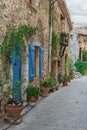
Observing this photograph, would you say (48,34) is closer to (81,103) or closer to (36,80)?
(36,80)

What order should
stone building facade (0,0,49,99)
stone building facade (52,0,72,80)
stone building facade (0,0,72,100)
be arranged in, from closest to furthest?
1. stone building facade (0,0,49,99)
2. stone building facade (0,0,72,100)
3. stone building facade (52,0,72,80)

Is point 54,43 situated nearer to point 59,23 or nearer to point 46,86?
point 59,23

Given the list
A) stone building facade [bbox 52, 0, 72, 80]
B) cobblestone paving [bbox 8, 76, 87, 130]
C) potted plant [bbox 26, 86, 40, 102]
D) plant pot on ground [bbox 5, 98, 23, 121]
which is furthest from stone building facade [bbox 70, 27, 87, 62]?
plant pot on ground [bbox 5, 98, 23, 121]

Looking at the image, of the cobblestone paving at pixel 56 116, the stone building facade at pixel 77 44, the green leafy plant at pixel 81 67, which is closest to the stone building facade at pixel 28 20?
the cobblestone paving at pixel 56 116

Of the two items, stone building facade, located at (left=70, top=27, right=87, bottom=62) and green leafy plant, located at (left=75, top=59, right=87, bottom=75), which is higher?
stone building facade, located at (left=70, top=27, right=87, bottom=62)

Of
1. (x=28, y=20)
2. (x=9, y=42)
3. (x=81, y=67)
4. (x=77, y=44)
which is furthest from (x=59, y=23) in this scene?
(x=77, y=44)

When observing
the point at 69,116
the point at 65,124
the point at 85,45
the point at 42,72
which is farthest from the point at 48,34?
the point at 85,45

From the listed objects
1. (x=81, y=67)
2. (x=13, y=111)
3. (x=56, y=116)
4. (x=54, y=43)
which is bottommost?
(x=81, y=67)

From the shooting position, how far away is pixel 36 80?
15.0m

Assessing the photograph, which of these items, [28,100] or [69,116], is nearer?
[69,116]

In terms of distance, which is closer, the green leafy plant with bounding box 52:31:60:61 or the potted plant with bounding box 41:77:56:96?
the potted plant with bounding box 41:77:56:96

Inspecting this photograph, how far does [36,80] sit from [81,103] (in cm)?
223

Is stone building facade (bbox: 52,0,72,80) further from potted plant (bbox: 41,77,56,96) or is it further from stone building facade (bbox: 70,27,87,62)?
stone building facade (bbox: 70,27,87,62)

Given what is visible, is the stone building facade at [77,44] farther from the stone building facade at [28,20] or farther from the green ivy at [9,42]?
the green ivy at [9,42]
